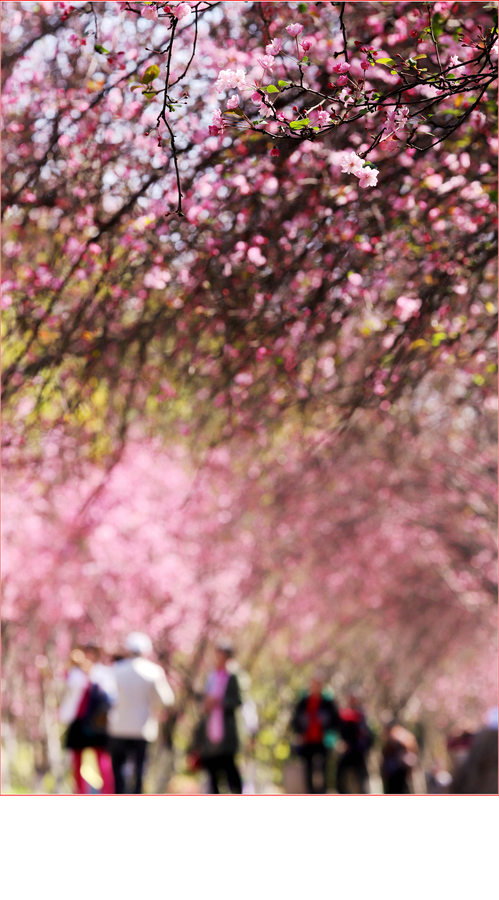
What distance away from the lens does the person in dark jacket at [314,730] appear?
11516 mm

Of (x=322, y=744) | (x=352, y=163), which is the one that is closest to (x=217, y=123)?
(x=352, y=163)

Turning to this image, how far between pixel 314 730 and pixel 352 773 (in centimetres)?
199

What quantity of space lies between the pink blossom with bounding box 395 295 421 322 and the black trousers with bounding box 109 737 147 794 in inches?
197

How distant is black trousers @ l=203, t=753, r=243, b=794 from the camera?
8.59 m

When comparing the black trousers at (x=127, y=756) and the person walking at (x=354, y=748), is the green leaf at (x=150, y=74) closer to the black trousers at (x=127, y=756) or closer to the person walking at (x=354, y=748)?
the black trousers at (x=127, y=756)

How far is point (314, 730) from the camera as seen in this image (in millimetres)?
11523

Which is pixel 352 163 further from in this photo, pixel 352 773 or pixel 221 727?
pixel 352 773

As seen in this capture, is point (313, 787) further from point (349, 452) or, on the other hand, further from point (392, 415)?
point (392, 415)

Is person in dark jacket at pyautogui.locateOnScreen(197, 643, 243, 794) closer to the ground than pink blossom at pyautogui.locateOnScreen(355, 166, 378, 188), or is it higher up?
closer to the ground

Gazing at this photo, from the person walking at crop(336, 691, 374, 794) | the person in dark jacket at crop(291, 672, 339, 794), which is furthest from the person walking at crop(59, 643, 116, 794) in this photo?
the person walking at crop(336, 691, 374, 794)

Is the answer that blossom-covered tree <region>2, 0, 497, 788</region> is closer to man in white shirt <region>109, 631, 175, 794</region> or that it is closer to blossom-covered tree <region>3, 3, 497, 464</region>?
blossom-covered tree <region>3, 3, 497, 464</region>

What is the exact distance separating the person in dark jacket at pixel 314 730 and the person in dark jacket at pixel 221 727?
2820 millimetres

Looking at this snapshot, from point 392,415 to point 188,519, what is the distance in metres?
7.63

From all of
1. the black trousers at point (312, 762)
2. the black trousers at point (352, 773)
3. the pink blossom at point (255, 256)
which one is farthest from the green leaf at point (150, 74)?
the black trousers at point (352, 773)
